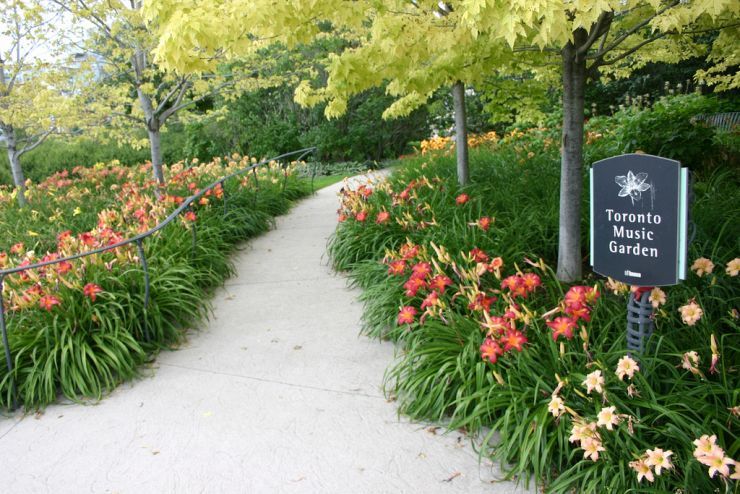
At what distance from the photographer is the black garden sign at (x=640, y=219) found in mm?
2637

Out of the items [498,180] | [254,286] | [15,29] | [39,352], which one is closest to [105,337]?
[39,352]

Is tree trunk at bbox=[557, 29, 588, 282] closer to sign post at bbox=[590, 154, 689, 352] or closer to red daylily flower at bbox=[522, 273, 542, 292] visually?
red daylily flower at bbox=[522, 273, 542, 292]

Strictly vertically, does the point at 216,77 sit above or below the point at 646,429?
above

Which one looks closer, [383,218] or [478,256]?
[478,256]

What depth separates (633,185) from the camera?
2.75 m

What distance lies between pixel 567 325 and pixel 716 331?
2.99ft

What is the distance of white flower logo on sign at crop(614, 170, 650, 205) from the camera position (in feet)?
8.93

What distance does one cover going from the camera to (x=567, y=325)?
10.2 feet

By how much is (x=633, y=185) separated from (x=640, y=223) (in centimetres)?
18

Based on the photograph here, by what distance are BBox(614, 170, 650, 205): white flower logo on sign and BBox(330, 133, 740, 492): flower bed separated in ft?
1.82

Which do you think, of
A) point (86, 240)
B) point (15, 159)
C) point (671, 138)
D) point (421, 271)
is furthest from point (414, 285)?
point (15, 159)

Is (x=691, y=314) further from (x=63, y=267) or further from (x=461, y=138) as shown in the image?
(x=461, y=138)

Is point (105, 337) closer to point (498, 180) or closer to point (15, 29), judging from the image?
point (498, 180)

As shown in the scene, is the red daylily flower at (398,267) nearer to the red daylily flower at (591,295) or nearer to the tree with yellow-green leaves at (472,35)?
the tree with yellow-green leaves at (472,35)
